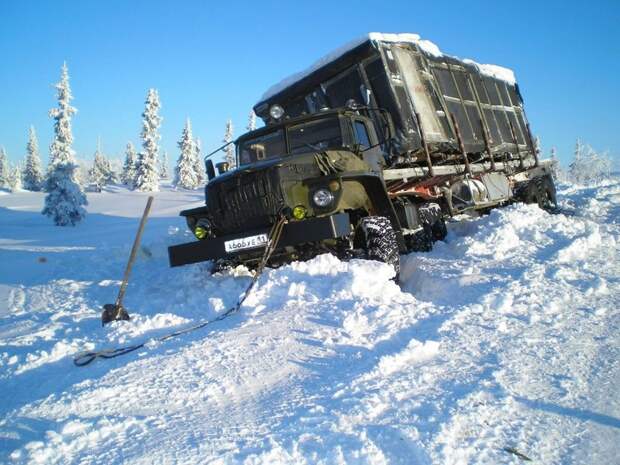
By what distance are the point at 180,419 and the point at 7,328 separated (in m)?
4.33

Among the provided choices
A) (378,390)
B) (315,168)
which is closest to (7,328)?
(315,168)

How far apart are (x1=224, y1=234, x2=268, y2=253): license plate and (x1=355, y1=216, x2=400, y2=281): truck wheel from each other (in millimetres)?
1287

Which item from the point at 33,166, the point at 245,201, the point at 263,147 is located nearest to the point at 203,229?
the point at 245,201

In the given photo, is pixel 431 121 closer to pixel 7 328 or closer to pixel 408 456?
pixel 408 456

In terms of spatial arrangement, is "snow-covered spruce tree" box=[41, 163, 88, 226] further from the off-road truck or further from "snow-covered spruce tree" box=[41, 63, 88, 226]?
the off-road truck

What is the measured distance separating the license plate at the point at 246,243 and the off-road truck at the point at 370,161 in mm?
13

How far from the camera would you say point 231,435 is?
234cm

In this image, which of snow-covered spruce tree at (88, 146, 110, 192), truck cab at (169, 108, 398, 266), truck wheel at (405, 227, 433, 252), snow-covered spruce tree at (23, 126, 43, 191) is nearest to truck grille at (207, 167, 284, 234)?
truck cab at (169, 108, 398, 266)

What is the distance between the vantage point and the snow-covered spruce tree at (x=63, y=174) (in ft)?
92.9

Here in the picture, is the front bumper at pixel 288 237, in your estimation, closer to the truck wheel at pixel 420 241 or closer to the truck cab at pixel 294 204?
the truck cab at pixel 294 204

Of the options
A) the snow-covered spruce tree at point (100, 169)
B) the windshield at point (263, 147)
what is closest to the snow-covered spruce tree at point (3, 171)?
the snow-covered spruce tree at point (100, 169)

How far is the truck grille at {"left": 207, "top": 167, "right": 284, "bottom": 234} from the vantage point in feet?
17.5

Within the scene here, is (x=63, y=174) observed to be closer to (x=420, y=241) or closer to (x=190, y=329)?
(x=420, y=241)

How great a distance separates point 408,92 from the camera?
777 centimetres
